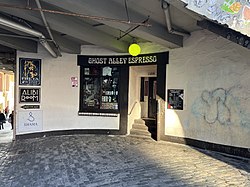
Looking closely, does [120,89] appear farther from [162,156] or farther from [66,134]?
[162,156]

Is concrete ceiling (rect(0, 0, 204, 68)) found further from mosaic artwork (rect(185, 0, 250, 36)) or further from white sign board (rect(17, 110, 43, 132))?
white sign board (rect(17, 110, 43, 132))

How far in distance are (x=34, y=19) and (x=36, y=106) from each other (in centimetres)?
362

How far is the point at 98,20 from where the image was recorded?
4.81 m

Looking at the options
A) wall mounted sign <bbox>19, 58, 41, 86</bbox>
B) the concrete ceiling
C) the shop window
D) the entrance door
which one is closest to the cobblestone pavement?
the shop window

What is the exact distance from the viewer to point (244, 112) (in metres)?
5.50

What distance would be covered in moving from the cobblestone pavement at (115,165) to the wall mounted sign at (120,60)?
2.66 metres

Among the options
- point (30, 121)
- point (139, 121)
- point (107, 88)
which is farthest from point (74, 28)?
point (139, 121)

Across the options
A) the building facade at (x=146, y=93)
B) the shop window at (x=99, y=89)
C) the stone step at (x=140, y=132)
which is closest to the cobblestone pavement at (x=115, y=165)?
the building facade at (x=146, y=93)

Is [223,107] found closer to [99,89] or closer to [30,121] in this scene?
[99,89]

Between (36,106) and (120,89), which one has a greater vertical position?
(120,89)

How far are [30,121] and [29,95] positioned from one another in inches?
34.5

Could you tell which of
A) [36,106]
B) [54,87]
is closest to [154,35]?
[54,87]

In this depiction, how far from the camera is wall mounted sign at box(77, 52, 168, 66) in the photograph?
7571 mm

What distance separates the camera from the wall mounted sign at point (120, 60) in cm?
757
